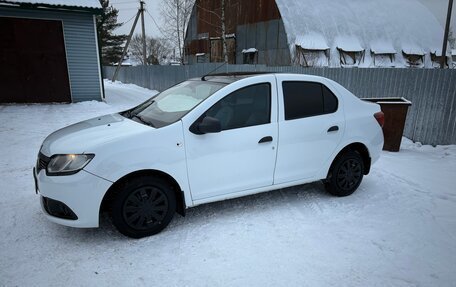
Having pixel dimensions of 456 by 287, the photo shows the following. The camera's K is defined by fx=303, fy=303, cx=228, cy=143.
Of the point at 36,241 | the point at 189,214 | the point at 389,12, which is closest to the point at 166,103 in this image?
the point at 189,214

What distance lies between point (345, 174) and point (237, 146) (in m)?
1.78

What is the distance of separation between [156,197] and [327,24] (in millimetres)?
24172

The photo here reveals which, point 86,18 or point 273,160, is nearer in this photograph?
point 273,160

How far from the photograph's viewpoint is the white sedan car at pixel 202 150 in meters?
2.87

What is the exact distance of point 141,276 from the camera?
2615 millimetres

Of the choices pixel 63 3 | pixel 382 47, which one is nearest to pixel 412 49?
pixel 382 47

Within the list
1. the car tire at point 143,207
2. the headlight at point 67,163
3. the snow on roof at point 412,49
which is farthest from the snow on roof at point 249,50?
the headlight at point 67,163

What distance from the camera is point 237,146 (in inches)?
131

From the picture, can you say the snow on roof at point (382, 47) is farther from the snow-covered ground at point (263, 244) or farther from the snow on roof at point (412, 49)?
the snow-covered ground at point (263, 244)

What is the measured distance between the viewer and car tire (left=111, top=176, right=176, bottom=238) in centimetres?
299

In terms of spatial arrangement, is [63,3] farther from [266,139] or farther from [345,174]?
[345,174]

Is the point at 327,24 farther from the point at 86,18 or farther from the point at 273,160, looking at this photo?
the point at 273,160

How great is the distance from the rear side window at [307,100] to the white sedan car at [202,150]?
0.01 meters

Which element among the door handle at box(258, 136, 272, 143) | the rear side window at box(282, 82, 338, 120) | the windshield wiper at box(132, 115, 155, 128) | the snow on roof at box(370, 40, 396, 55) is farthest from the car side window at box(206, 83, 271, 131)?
the snow on roof at box(370, 40, 396, 55)
